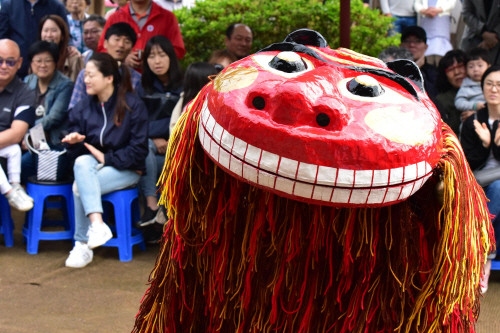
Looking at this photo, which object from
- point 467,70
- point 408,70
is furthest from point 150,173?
point 408,70

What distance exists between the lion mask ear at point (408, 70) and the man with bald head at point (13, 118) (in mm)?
2653

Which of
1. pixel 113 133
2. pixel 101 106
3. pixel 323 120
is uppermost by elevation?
pixel 323 120

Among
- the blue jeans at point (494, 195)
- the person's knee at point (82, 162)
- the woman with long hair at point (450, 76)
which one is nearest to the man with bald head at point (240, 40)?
the woman with long hair at point (450, 76)

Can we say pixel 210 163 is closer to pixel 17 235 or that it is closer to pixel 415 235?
pixel 415 235

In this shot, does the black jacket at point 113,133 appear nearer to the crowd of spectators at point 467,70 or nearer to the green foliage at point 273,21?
the crowd of spectators at point 467,70

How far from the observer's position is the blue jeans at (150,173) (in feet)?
13.4

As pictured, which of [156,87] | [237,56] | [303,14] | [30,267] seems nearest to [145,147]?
[156,87]

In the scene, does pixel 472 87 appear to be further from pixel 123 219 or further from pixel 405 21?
pixel 123 219

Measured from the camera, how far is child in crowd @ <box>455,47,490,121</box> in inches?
164

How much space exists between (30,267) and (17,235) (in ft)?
2.12

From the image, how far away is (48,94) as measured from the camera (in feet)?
14.3

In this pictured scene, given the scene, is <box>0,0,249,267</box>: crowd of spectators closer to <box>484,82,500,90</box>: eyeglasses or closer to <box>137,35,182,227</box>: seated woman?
<box>137,35,182,227</box>: seated woman

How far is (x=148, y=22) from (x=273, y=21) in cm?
109

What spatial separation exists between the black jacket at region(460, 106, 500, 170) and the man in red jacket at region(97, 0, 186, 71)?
6.91 feet
